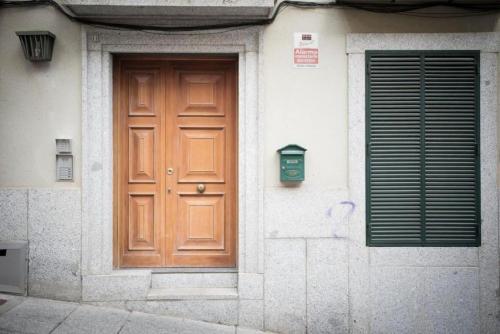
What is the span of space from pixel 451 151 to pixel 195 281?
10.8ft

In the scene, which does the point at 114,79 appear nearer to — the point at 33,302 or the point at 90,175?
the point at 90,175

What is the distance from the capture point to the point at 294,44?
5.04 m

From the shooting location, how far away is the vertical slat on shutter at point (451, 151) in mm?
5066

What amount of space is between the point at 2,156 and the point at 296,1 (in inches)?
147

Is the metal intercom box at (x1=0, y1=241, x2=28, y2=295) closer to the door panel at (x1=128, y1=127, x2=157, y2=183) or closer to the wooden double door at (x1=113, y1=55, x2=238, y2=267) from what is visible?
the wooden double door at (x1=113, y1=55, x2=238, y2=267)

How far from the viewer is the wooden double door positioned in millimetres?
5340

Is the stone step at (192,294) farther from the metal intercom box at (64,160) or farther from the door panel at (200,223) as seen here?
the metal intercom box at (64,160)

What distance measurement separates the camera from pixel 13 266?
498 cm

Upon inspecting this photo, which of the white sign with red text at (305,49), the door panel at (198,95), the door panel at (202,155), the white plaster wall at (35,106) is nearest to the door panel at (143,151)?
the door panel at (202,155)

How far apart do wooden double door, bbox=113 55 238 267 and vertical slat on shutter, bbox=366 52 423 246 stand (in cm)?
160

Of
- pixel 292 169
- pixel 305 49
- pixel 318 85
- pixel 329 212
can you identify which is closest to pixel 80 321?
pixel 292 169

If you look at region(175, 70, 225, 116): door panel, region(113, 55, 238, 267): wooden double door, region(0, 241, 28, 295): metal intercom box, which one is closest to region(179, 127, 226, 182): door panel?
region(113, 55, 238, 267): wooden double door

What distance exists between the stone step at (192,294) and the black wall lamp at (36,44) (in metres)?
2.89

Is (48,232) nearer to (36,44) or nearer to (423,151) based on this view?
(36,44)
